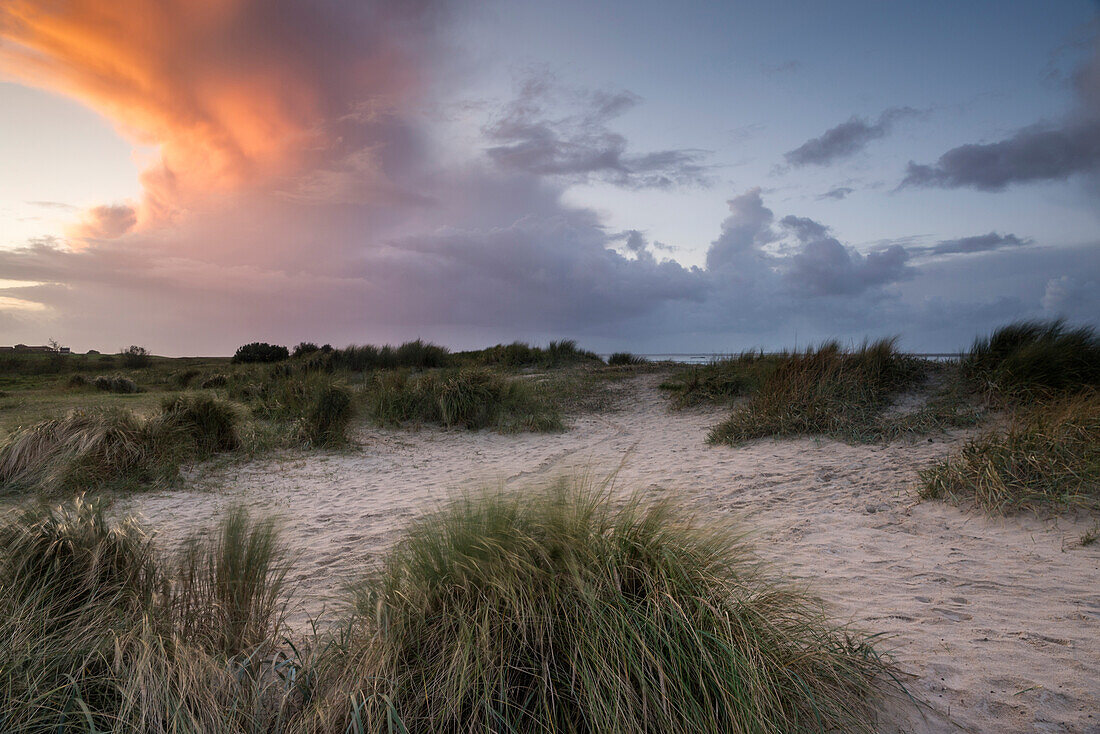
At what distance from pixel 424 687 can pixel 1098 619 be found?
345 centimetres

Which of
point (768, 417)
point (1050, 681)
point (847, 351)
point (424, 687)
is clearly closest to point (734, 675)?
point (424, 687)

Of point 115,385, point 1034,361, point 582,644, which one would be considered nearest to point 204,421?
point 582,644

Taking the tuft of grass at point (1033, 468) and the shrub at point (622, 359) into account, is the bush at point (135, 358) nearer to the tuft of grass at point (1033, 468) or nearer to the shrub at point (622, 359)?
the shrub at point (622, 359)

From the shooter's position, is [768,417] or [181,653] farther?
[768,417]

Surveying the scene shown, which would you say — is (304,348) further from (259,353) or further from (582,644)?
(582,644)

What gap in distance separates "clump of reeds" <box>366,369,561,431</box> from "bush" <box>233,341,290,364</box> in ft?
36.8

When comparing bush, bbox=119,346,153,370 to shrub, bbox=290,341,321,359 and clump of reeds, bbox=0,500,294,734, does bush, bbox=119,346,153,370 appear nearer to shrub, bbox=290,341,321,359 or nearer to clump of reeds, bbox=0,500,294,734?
shrub, bbox=290,341,321,359

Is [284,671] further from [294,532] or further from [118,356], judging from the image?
[118,356]

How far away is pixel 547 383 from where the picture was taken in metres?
14.5

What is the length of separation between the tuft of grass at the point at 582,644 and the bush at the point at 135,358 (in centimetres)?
2524

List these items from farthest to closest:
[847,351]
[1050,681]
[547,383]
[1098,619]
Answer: [547,383] → [847,351] → [1098,619] → [1050,681]

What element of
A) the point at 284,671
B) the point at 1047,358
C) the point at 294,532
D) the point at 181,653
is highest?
the point at 1047,358

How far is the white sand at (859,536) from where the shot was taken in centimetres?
225

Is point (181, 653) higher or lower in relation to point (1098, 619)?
higher
